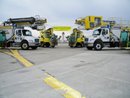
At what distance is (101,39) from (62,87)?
49.2 feet

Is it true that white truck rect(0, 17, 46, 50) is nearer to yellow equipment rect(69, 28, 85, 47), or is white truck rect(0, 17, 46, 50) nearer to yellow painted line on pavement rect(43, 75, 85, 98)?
yellow equipment rect(69, 28, 85, 47)

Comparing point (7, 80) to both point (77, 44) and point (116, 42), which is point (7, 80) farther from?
point (77, 44)

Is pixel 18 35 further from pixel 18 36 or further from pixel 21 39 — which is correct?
pixel 21 39

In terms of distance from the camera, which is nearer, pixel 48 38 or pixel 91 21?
pixel 91 21

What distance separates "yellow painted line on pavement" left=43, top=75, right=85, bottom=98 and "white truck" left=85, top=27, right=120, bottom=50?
13386 mm

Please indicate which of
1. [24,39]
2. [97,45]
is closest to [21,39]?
[24,39]

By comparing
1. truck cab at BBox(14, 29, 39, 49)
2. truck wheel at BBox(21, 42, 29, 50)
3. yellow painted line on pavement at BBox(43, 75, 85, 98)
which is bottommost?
yellow painted line on pavement at BBox(43, 75, 85, 98)

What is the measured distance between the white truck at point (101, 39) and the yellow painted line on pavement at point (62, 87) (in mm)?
13386

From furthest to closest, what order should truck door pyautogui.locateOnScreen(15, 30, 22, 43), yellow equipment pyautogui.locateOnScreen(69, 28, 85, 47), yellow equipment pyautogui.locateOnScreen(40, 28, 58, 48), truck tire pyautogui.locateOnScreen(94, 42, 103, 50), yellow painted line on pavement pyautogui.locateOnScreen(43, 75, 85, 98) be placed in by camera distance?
yellow equipment pyautogui.locateOnScreen(40, 28, 58, 48)
yellow equipment pyautogui.locateOnScreen(69, 28, 85, 47)
truck door pyautogui.locateOnScreen(15, 30, 22, 43)
truck tire pyautogui.locateOnScreen(94, 42, 103, 50)
yellow painted line on pavement pyautogui.locateOnScreen(43, 75, 85, 98)

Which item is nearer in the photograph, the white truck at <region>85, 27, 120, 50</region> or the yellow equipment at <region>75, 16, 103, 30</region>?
the white truck at <region>85, 27, 120, 50</region>

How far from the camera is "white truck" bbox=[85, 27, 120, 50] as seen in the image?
64.5 feet

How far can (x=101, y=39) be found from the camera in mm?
19875

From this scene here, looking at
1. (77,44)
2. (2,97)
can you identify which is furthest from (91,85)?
(77,44)

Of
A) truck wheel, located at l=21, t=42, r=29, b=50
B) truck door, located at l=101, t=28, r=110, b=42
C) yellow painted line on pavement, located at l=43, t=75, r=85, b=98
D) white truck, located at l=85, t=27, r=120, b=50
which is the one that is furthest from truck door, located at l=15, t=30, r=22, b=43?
yellow painted line on pavement, located at l=43, t=75, r=85, b=98
